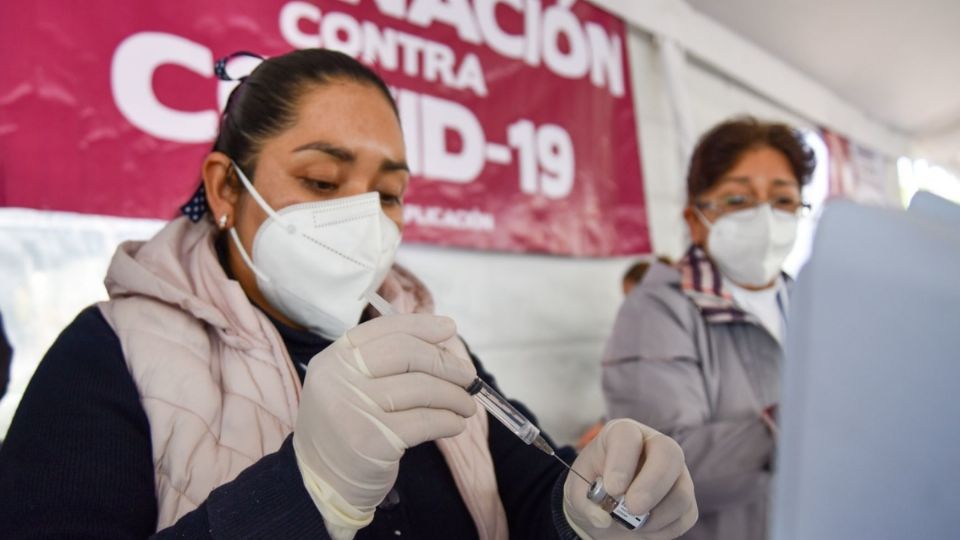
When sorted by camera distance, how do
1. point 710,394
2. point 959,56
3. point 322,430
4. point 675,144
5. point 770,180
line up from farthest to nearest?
point 675,144
point 959,56
point 770,180
point 710,394
point 322,430

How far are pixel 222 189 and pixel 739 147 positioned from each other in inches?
36.3

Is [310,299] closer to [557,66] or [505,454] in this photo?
[505,454]

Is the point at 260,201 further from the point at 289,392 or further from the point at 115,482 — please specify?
the point at 115,482

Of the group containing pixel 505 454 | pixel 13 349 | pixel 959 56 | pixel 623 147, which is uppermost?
pixel 959 56

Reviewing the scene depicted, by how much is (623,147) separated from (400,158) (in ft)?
4.55

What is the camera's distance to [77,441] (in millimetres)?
466

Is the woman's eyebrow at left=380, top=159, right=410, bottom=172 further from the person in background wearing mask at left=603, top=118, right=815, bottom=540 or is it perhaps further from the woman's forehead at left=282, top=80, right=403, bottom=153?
the person in background wearing mask at left=603, top=118, right=815, bottom=540

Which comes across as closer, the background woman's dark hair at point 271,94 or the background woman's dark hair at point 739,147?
the background woman's dark hair at point 271,94

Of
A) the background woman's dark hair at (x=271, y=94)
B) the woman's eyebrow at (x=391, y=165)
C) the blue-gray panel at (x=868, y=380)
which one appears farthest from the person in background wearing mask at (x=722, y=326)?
the background woman's dark hair at (x=271, y=94)

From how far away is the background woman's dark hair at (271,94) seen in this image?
71 centimetres

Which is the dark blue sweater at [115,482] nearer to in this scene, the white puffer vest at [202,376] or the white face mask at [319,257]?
the white puffer vest at [202,376]

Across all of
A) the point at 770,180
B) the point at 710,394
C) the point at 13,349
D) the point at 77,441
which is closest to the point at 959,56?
the point at 770,180

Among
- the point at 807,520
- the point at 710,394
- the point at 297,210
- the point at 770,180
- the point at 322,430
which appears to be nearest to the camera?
the point at 807,520

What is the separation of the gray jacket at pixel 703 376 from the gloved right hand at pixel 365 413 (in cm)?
38
